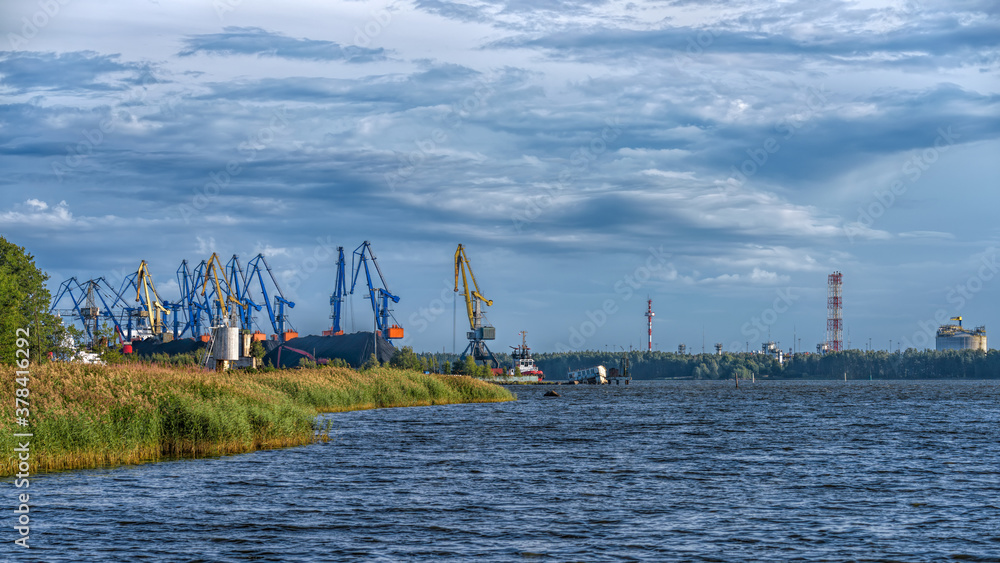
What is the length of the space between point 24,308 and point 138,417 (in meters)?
55.7

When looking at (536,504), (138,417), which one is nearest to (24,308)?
(138,417)

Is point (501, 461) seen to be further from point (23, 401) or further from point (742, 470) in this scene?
point (23, 401)

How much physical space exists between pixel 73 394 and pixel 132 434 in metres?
2.66

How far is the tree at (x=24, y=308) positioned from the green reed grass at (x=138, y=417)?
26448 millimetres

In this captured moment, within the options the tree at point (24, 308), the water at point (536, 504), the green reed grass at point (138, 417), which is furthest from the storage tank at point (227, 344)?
the water at point (536, 504)

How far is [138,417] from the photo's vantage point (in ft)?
119

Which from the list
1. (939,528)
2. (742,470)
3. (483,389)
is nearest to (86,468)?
(742,470)

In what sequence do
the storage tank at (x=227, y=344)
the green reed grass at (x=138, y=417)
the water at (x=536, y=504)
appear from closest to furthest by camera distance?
the water at (x=536, y=504) < the green reed grass at (x=138, y=417) < the storage tank at (x=227, y=344)

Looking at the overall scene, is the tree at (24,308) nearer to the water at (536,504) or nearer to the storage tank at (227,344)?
the storage tank at (227,344)

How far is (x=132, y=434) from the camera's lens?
35531 millimetres

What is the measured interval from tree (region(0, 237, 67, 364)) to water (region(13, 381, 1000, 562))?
37652 millimetres

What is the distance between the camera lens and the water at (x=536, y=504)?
22031 mm

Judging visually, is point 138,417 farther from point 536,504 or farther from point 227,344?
point 227,344

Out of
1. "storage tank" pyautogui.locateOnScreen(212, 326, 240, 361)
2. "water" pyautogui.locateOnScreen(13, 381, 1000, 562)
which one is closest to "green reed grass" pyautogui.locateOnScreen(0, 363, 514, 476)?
"water" pyautogui.locateOnScreen(13, 381, 1000, 562)
